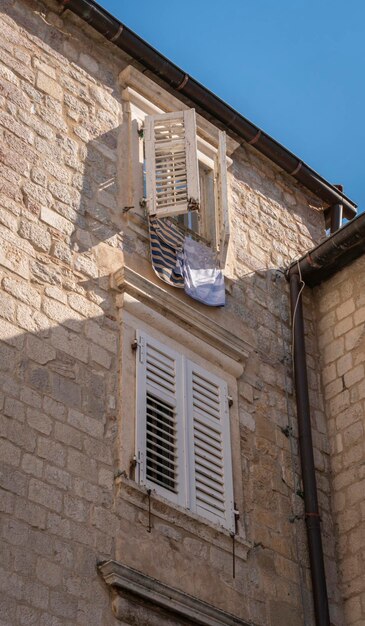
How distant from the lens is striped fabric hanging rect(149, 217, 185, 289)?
36.1 feet

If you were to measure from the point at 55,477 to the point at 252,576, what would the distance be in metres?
2.06

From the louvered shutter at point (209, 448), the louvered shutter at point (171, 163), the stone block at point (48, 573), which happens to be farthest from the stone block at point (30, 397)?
the louvered shutter at point (171, 163)

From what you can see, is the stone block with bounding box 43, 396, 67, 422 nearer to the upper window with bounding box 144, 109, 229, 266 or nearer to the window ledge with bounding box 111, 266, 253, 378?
the window ledge with bounding box 111, 266, 253, 378

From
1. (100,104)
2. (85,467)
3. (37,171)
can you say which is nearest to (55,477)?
(85,467)

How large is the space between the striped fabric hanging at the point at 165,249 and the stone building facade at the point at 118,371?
0.30ft

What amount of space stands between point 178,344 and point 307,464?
1.62 m

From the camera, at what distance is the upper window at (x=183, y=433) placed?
389 inches

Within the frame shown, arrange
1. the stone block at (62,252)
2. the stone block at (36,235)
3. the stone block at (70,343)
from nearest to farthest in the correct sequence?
1. the stone block at (70,343)
2. the stone block at (36,235)
3. the stone block at (62,252)

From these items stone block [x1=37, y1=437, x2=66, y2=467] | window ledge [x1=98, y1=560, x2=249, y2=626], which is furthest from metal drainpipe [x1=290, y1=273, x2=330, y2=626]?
stone block [x1=37, y1=437, x2=66, y2=467]

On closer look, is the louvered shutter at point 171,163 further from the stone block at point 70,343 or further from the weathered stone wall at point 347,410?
the weathered stone wall at point 347,410

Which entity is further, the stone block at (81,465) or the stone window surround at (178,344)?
the stone window surround at (178,344)

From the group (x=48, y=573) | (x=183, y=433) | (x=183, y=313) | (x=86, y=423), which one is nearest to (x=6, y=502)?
(x=48, y=573)

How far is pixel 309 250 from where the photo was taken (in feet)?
42.0

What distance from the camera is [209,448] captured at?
1042cm
